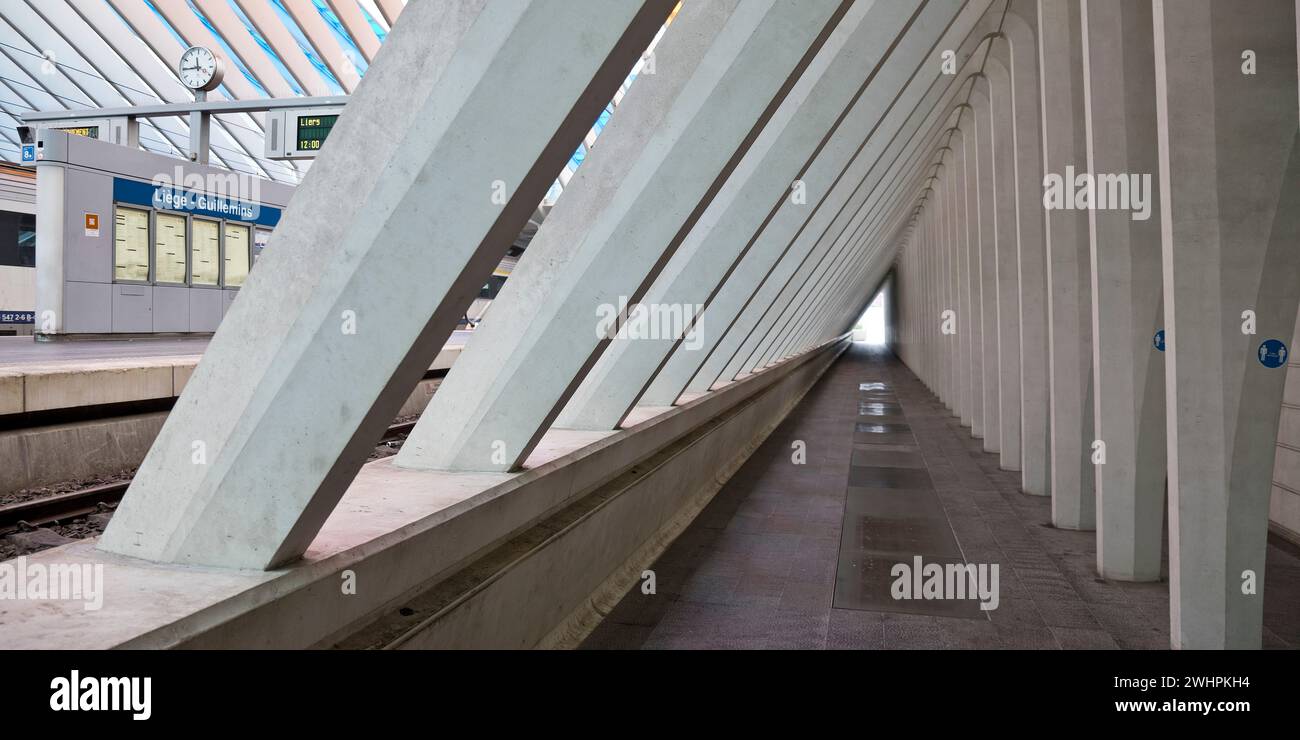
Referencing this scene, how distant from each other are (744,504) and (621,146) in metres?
5.12

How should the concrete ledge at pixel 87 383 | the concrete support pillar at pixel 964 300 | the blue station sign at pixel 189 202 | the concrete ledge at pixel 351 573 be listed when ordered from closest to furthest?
the concrete ledge at pixel 351 573 < the concrete ledge at pixel 87 383 < the blue station sign at pixel 189 202 < the concrete support pillar at pixel 964 300

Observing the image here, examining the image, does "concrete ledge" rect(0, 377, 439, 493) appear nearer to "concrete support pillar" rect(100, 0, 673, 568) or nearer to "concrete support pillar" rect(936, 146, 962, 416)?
"concrete support pillar" rect(100, 0, 673, 568)

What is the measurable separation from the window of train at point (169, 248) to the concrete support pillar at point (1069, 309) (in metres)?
12.5

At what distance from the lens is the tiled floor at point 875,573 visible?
206 inches

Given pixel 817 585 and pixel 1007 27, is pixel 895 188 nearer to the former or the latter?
pixel 1007 27

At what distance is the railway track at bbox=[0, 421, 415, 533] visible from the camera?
5777 mm

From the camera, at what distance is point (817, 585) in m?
6.29

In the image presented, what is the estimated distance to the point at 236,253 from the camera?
1541cm

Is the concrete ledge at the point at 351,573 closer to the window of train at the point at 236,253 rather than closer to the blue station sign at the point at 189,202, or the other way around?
the blue station sign at the point at 189,202

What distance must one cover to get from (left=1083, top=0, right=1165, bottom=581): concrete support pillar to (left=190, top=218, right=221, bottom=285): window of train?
42.8 feet

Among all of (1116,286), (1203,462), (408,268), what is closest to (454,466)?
(408,268)

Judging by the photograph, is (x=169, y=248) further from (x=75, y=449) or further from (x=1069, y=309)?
(x=1069, y=309)

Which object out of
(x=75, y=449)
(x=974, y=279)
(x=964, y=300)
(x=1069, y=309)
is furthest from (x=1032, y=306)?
(x=75, y=449)

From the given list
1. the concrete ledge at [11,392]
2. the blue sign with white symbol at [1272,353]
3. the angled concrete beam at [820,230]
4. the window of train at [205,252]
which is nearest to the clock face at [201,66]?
the window of train at [205,252]
